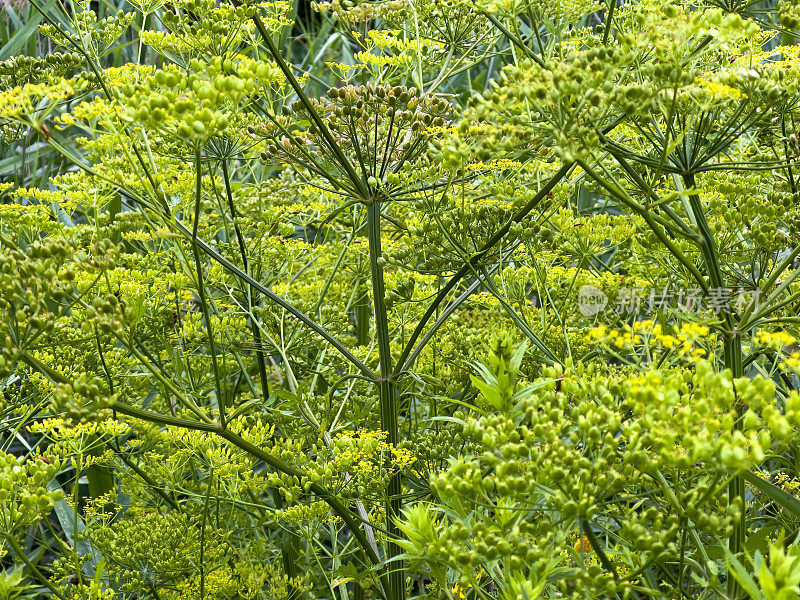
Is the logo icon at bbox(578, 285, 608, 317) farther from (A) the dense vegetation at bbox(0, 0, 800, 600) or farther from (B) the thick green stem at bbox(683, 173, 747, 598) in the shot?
(B) the thick green stem at bbox(683, 173, 747, 598)

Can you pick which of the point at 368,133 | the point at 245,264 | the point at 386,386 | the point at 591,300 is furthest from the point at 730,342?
the point at 245,264

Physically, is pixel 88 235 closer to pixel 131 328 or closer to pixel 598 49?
pixel 131 328

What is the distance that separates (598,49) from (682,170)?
0.41 m

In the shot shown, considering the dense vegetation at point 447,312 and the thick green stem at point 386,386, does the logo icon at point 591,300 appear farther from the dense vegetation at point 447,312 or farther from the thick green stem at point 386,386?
the thick green stem at point 386,386

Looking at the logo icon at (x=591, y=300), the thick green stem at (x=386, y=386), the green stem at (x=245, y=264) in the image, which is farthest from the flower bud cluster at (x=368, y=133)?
the logo icon at (x=591, y=300)

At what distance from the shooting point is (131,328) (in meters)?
1.66

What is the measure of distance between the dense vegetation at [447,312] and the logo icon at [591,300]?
1cm

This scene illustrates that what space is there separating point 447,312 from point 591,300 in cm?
53

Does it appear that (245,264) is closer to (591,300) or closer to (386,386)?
(386,386)

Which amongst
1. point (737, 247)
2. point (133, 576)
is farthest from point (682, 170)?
point (133, 576)

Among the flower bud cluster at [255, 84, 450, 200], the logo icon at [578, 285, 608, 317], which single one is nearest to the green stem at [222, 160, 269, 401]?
the flower bud cluster at [255, 84, 450, 200]

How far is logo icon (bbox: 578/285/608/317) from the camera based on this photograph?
7.78 feet

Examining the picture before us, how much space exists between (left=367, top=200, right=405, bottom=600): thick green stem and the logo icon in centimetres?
64

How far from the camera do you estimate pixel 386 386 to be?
83.3 inches
